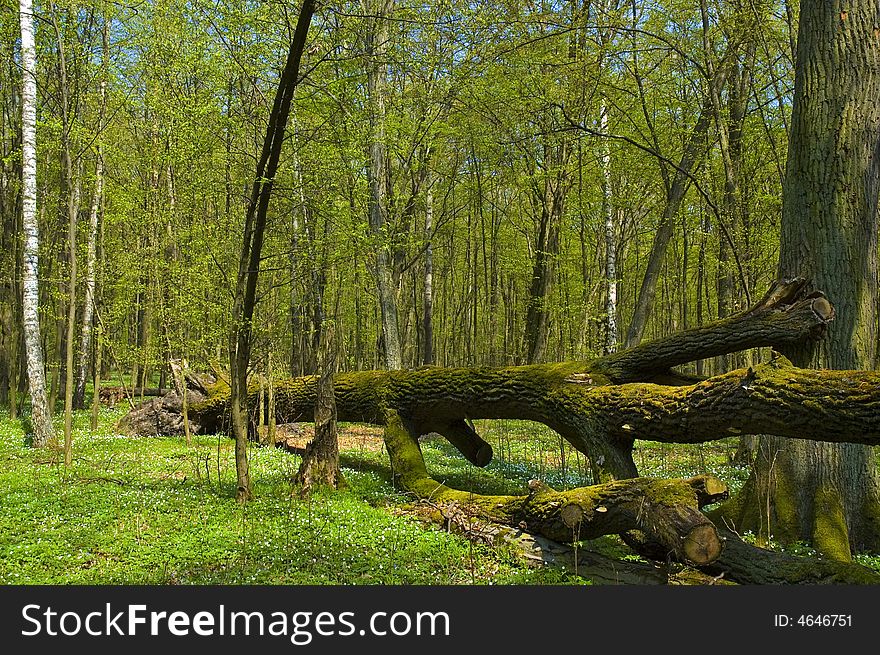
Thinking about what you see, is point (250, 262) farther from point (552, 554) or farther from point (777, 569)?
point (777, 569)

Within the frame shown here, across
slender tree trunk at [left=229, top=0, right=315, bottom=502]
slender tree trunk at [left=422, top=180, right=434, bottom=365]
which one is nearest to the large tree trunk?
slender tree trunk at [left=229, top=0, right=315, bottom=502]

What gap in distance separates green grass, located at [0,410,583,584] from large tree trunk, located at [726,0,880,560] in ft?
9.44

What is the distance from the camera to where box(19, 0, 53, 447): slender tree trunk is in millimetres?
10891

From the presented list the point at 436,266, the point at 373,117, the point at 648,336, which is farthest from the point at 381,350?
the point at 648,336

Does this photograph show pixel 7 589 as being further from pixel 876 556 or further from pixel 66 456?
pixel 876 556

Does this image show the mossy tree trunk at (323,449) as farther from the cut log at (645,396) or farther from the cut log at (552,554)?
the cut log at (552,554)

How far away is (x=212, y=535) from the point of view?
19.4ft

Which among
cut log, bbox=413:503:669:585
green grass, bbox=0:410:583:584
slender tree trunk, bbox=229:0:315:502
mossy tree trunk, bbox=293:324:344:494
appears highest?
slender tree trunk, bbox=229:0:315:502

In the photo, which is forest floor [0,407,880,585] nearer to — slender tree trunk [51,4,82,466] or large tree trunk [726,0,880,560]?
large tree trunk [726,0,880,560]

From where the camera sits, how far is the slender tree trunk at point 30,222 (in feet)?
35.7

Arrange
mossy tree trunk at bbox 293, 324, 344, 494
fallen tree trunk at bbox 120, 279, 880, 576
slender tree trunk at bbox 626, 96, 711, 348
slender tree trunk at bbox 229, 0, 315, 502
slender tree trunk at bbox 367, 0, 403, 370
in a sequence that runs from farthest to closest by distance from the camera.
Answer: slender tree trunk at bbox 367, 0, 403, 370, slender tree trunk at bbox 626, 96, 711, 348, mossy tree trunk at bbox 293, 324, 344, 494, slender tree trunk at bbox 229, 0, 315, 502, fallen tree trunk at bbox 120, 279, 880, 576

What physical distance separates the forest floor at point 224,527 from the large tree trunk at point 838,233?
515mm

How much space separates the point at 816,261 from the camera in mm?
6254

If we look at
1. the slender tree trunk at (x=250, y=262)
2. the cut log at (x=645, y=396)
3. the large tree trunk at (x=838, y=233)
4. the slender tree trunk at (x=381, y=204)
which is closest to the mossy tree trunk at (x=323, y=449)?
the slender tree trunk at (x=250, y=262)
